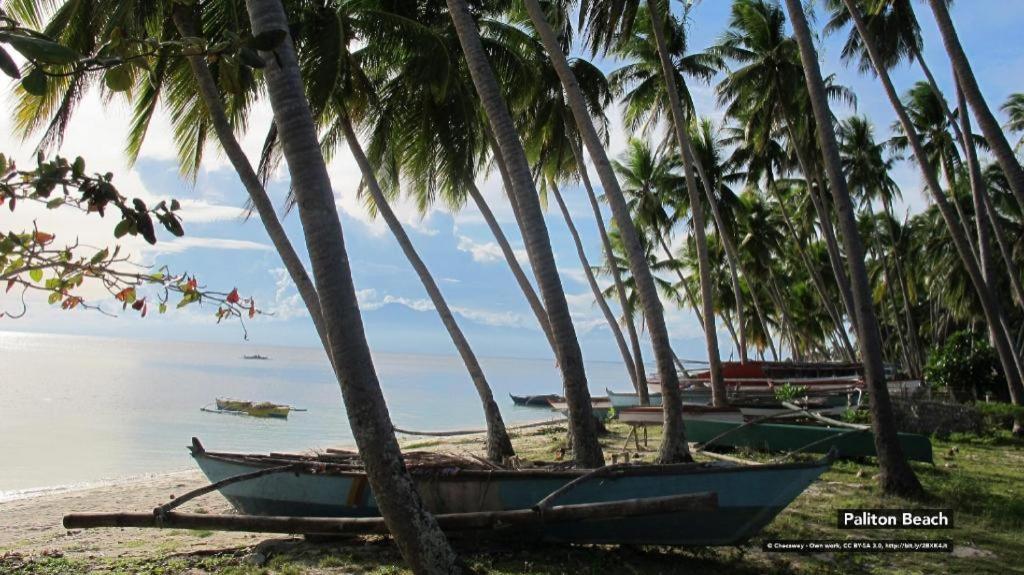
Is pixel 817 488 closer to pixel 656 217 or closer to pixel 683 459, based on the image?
pixel 683 459

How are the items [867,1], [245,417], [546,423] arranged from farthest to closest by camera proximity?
1. [245,417]
2. [546,423]
3. [867,1]

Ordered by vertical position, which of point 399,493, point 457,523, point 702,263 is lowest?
point 457,523

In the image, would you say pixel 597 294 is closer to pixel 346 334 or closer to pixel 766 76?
pixel 766 76

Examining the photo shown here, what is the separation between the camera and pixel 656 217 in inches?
1180

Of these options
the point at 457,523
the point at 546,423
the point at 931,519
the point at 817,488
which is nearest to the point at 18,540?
the point at 457,523

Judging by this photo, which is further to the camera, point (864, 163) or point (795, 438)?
point (864, 163)

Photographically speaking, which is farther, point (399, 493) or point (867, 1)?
point (867, 1)

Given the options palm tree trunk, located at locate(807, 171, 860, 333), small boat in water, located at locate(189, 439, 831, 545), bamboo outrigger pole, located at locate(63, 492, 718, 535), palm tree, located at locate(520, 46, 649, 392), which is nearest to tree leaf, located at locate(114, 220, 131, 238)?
bamboo outrigger pole, located at locate(63, 492, 718, 535)

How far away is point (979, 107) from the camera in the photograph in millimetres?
10203

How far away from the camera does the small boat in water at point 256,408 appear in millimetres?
29844

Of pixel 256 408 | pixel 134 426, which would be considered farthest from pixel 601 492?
pixel 256 408

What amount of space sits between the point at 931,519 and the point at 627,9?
10428 millimetres

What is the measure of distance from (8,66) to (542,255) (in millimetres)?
7099

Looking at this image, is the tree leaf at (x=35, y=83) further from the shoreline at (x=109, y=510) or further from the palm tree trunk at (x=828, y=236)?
the palm tree trunk at (x=828, y=236)
